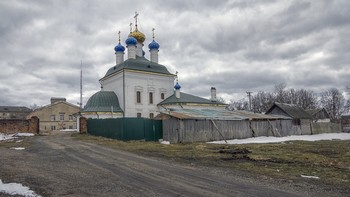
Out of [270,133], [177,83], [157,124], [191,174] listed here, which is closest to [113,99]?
[177,83]

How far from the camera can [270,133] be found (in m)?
31.0

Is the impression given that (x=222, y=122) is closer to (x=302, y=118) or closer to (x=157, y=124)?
(x=157, y=124)

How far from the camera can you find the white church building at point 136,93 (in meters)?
38.8

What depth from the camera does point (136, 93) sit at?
40719 millimetres

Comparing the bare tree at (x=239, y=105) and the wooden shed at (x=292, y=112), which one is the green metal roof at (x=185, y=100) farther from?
the bare tree at (x=239, y=105)

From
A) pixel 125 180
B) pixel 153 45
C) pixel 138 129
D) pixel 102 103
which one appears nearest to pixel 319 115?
pixel 153 45

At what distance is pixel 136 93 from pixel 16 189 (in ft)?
109

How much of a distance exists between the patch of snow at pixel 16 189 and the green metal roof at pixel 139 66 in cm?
3227

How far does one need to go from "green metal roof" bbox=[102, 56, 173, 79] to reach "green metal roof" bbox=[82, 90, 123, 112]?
366 centimetres

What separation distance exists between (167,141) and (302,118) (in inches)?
1062

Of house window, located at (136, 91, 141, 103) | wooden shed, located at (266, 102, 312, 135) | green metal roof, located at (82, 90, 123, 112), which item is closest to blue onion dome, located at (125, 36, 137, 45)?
house window, located at (136, 91, 141, 103)

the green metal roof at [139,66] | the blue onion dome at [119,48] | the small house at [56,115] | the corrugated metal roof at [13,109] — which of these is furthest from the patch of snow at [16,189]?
the corrugated metal roof at [13,109]

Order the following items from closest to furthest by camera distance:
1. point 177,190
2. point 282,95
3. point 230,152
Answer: point 177,190 → point 230,152 → point 282,95

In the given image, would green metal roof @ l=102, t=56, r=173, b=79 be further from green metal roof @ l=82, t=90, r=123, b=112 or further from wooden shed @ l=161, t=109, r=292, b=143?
wooden shed @ l=161, t=109, r=292, b=143
